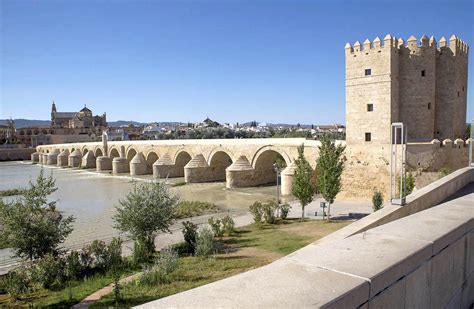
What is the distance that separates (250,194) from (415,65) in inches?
426

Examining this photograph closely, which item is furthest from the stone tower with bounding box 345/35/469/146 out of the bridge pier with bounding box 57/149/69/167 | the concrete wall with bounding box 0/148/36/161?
the concrete wall with bounding box 0/148/36/161

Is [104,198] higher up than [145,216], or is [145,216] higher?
[145,216]

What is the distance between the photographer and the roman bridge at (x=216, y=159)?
70.1 feet

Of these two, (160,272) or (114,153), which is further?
(114,153)

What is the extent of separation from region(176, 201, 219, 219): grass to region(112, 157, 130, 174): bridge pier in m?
19.4

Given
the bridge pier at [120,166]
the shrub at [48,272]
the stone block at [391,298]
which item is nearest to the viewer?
the stone block at [391,298]

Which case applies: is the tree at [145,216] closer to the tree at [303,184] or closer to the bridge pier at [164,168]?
the tree at [303,184]

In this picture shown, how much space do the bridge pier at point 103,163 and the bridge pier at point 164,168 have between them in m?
11.6

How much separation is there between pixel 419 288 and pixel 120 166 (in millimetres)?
35550

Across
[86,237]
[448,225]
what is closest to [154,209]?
[86,237]

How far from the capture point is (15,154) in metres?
61.5

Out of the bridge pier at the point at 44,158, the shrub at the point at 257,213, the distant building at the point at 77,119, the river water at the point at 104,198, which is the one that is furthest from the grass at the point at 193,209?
the distant building at the point at 77,119

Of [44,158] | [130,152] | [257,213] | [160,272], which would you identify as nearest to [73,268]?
[160,272]

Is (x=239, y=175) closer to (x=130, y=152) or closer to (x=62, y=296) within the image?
(x=62, y=296)
